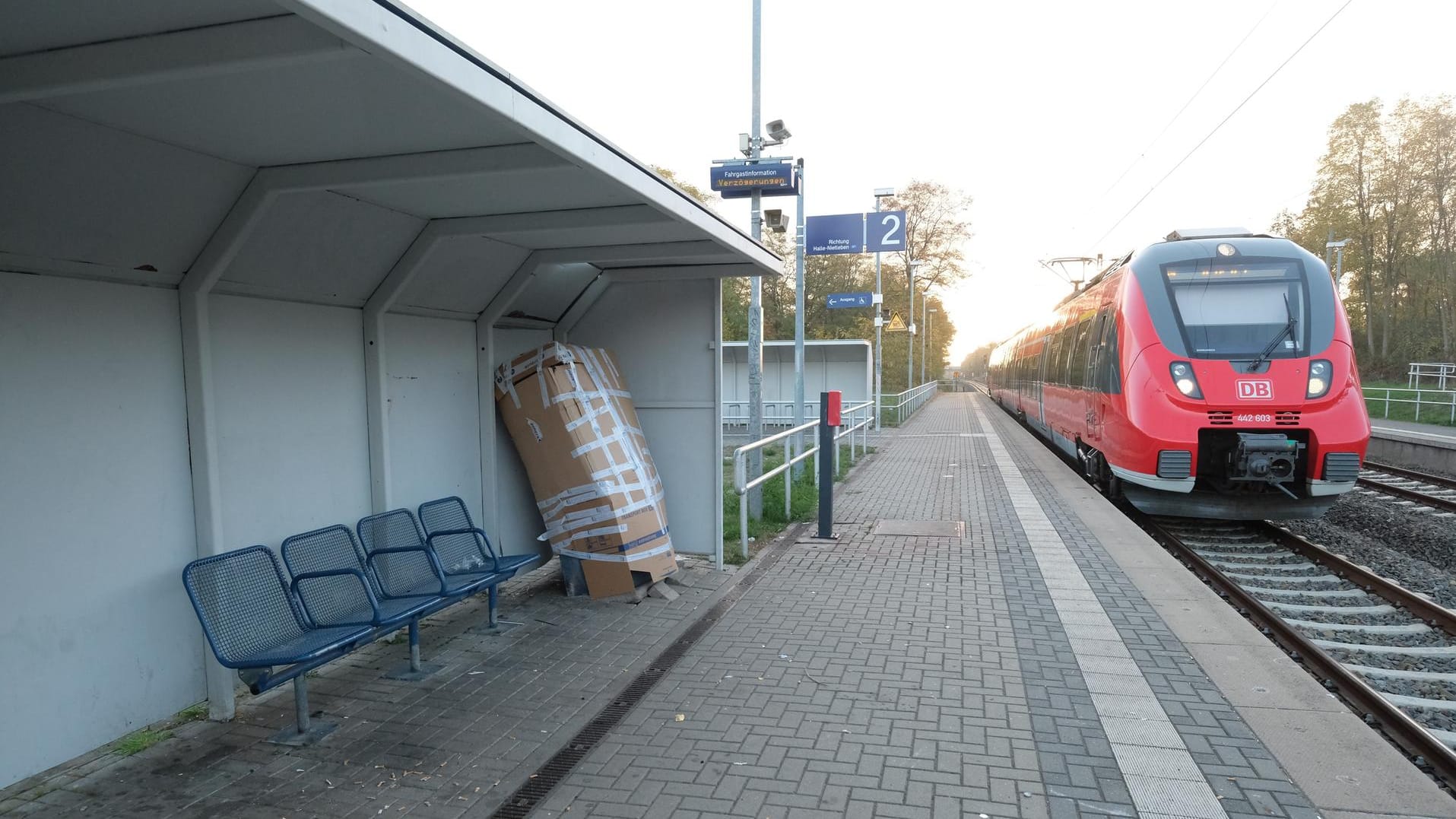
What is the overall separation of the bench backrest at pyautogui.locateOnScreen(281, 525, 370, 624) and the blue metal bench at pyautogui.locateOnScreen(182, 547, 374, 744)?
0.13 metres

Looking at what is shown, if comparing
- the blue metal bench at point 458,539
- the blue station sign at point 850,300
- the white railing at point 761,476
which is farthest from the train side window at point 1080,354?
the blue metal bench at point 458,539

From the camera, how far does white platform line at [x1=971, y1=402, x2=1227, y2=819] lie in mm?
3018

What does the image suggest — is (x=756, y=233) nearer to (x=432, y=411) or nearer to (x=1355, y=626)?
(x=432, y=411)

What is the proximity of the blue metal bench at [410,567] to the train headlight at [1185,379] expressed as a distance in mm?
6452

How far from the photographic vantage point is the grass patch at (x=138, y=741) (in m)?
3.46

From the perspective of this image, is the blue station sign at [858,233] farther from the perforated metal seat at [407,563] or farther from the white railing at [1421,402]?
the white railing at [1421,402]

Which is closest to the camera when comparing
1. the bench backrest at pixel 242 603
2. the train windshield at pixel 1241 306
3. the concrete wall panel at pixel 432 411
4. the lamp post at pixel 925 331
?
the bench backrest at pixel 242 603

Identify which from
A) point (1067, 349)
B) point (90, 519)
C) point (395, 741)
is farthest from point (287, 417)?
point (1067, 349)

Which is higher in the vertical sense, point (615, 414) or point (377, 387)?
point (377, 387)

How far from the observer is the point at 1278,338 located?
7.67 metres

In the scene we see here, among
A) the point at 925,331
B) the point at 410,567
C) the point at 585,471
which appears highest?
the point at 925,331

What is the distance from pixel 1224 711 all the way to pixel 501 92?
13.3ft

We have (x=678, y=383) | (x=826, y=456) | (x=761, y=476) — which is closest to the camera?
(x=678, y=383)

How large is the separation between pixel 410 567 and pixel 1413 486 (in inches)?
516
